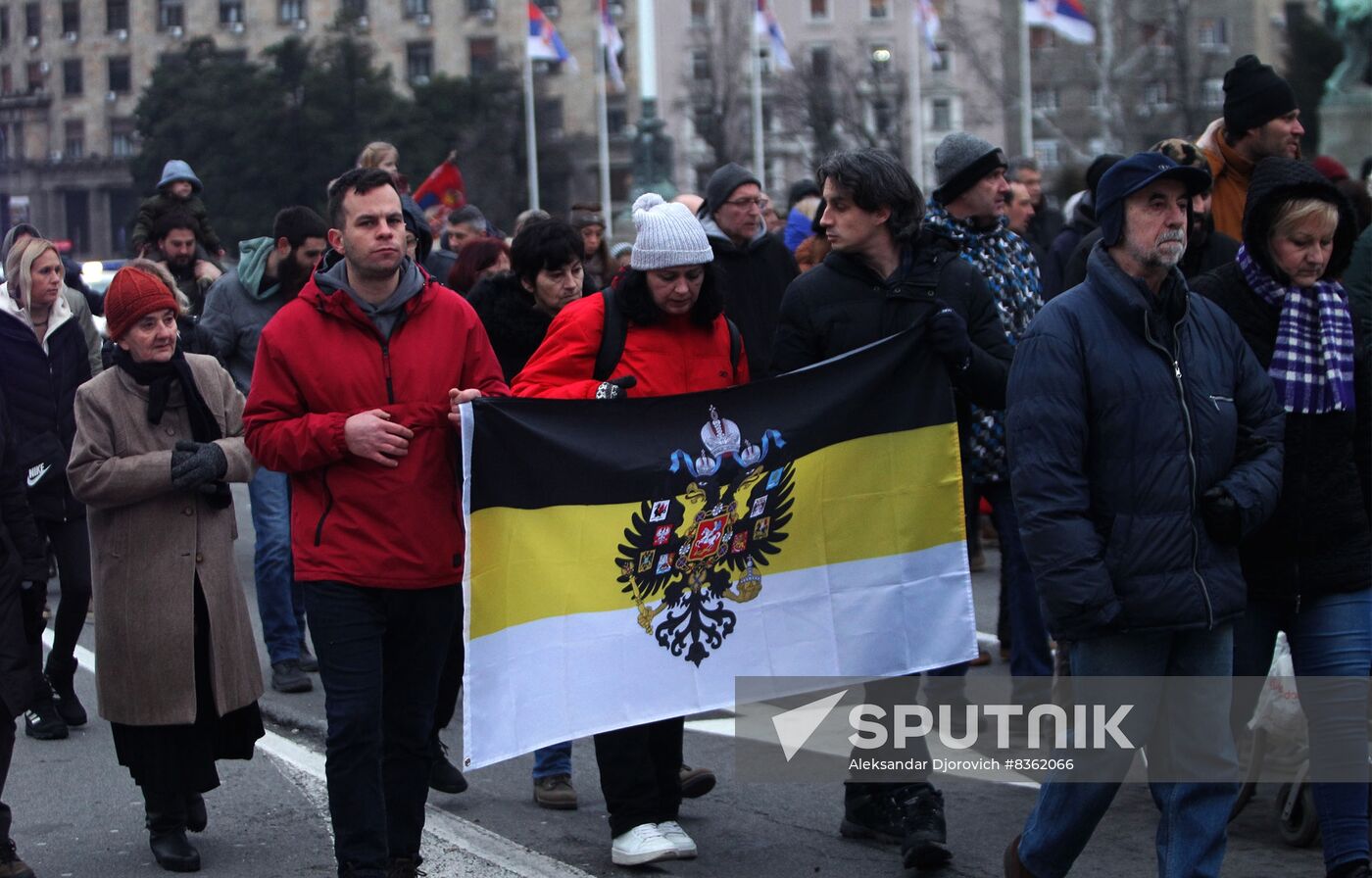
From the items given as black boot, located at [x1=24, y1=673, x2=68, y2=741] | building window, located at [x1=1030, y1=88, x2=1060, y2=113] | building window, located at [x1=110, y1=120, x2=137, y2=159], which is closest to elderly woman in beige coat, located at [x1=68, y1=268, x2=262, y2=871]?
black boot, located at [x1=24, y1=673, x2=68, y2=741]

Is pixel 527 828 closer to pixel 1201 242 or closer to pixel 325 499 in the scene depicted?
pixel 325 499

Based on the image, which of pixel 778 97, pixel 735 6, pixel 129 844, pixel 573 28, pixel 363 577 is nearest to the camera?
pixel 363 577

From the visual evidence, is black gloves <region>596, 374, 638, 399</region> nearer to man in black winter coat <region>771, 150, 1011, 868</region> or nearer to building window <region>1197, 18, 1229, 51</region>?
man in black winter coat <region>771, 150, 1011, 868</region>

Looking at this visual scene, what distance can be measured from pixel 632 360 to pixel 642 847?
1.49 meters

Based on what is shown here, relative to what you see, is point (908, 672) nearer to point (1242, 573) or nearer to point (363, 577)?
point (1242, 573)

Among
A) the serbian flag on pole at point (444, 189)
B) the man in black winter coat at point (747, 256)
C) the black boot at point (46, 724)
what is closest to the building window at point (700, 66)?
the serbian flag on pole at point (444, 189)

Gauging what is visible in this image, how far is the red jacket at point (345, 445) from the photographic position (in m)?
5.15

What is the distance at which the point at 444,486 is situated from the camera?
5.33 m

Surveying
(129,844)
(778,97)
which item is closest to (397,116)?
(778,97)

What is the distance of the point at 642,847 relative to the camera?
18.9ft

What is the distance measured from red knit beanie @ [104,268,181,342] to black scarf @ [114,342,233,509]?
111 mm

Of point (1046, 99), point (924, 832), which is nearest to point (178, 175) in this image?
point (924, 832)

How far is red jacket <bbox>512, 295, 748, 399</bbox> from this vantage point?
580 centimetres

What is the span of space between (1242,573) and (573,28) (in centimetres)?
8821
